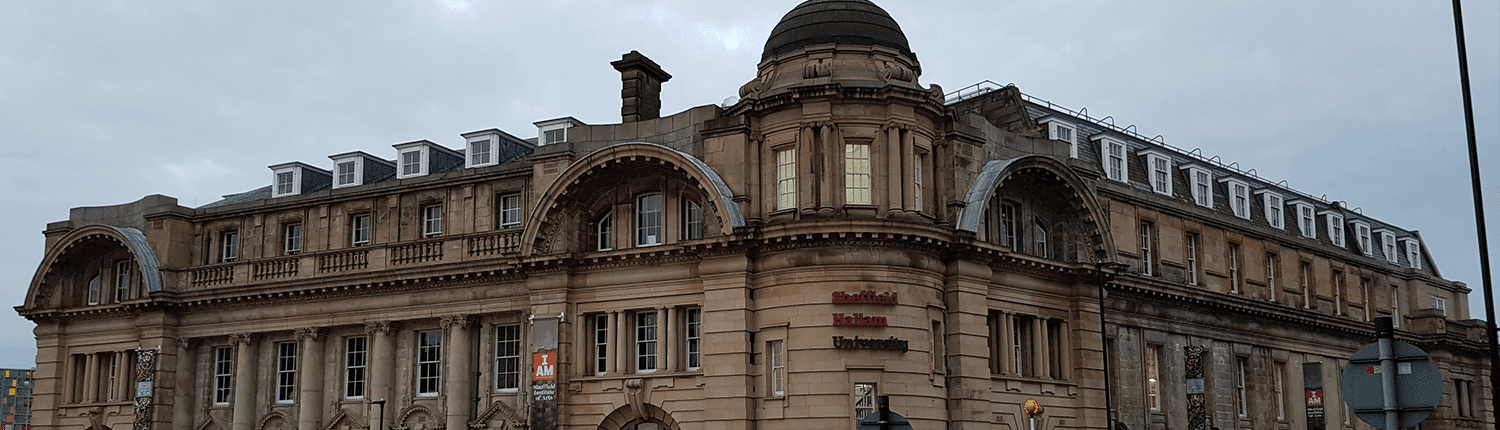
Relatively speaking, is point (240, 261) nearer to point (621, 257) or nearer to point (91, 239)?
point (91, 239)

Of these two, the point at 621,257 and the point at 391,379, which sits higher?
the point at 621,257

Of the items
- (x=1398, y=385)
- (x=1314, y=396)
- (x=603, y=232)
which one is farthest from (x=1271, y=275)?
(x=1398, y=385)

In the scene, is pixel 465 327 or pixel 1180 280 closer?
pixel 465 327

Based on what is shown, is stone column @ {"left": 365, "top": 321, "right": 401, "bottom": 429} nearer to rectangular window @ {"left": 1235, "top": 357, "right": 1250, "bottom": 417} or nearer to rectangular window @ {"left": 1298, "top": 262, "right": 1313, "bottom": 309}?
rectangular window @ {"left": 1235, "top": 357, "right": 1250, "bottom": 417}

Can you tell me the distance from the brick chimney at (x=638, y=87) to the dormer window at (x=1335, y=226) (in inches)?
1316

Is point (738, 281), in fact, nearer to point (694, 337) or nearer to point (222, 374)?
point (694, 337)

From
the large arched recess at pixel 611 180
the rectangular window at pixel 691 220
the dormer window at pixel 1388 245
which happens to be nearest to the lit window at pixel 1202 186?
the dormer window at pixel 1388 245

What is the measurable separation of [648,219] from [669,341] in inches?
160

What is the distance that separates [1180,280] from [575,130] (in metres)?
22.0

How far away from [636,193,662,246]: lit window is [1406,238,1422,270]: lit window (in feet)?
151

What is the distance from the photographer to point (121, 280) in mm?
51812

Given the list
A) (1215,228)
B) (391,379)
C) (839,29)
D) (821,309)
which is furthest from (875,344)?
(1215,228)

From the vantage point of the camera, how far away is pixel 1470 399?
65812mm

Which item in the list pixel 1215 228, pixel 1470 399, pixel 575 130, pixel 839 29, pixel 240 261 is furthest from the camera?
pixel 1470 399
